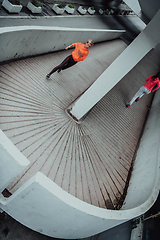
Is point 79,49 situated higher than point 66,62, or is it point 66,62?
point 79,49

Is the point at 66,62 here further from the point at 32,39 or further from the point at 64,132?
the point at 64,132

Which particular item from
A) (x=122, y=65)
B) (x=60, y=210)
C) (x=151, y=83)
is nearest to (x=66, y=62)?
(x=122, y=65)

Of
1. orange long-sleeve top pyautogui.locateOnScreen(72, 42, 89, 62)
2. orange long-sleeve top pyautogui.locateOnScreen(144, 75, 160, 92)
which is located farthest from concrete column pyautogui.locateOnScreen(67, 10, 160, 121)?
orange long-sleeve top pyautogui.locateOnScreen(144, 75, 160, 92)

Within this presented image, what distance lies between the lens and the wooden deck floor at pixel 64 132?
4.43 m

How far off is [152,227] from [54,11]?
1237 cm

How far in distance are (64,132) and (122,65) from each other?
2.42 m

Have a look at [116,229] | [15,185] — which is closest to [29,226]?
[15,185]

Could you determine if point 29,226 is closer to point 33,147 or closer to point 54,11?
point 33,147

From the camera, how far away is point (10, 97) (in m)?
4.97

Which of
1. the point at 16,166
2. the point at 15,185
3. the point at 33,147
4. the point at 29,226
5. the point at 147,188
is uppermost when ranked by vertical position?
the point at 147,188

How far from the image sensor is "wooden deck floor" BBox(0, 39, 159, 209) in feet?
14.5

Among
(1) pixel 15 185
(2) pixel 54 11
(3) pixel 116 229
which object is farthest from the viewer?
(2) pixel 54 11

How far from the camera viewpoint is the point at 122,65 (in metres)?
5.40

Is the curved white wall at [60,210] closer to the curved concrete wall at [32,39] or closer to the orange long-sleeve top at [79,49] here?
the curved concrete wall at [32,39]
